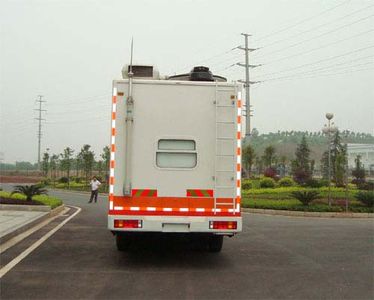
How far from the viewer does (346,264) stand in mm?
8953

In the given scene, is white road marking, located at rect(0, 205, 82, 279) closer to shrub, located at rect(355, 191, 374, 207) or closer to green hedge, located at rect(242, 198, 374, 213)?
green hedge, located at rect(242, 198, 374, 213)

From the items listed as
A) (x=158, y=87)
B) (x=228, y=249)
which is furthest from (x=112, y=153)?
(x=228, y=249)

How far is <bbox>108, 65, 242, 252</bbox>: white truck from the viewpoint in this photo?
8.23m

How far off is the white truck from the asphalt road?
785 millimetres

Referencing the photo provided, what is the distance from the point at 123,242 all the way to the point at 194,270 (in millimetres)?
1914

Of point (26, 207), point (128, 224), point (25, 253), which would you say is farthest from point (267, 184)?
point (128, 224)

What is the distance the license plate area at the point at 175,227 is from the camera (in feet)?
27.0

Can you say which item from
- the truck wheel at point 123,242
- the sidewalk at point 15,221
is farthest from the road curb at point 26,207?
the truck wheel at point 123,242

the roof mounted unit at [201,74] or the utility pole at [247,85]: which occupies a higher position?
the utility pole at [247,85]

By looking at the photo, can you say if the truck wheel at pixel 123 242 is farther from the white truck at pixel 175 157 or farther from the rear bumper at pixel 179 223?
the rear bumper at pixel 179 223

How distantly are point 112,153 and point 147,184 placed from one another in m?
0.78

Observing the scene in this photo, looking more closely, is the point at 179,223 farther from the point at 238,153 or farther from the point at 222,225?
the point at 238,153

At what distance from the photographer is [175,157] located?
330 inches

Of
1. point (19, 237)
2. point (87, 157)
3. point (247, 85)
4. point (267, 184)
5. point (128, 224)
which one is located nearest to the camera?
point (128, 224)
